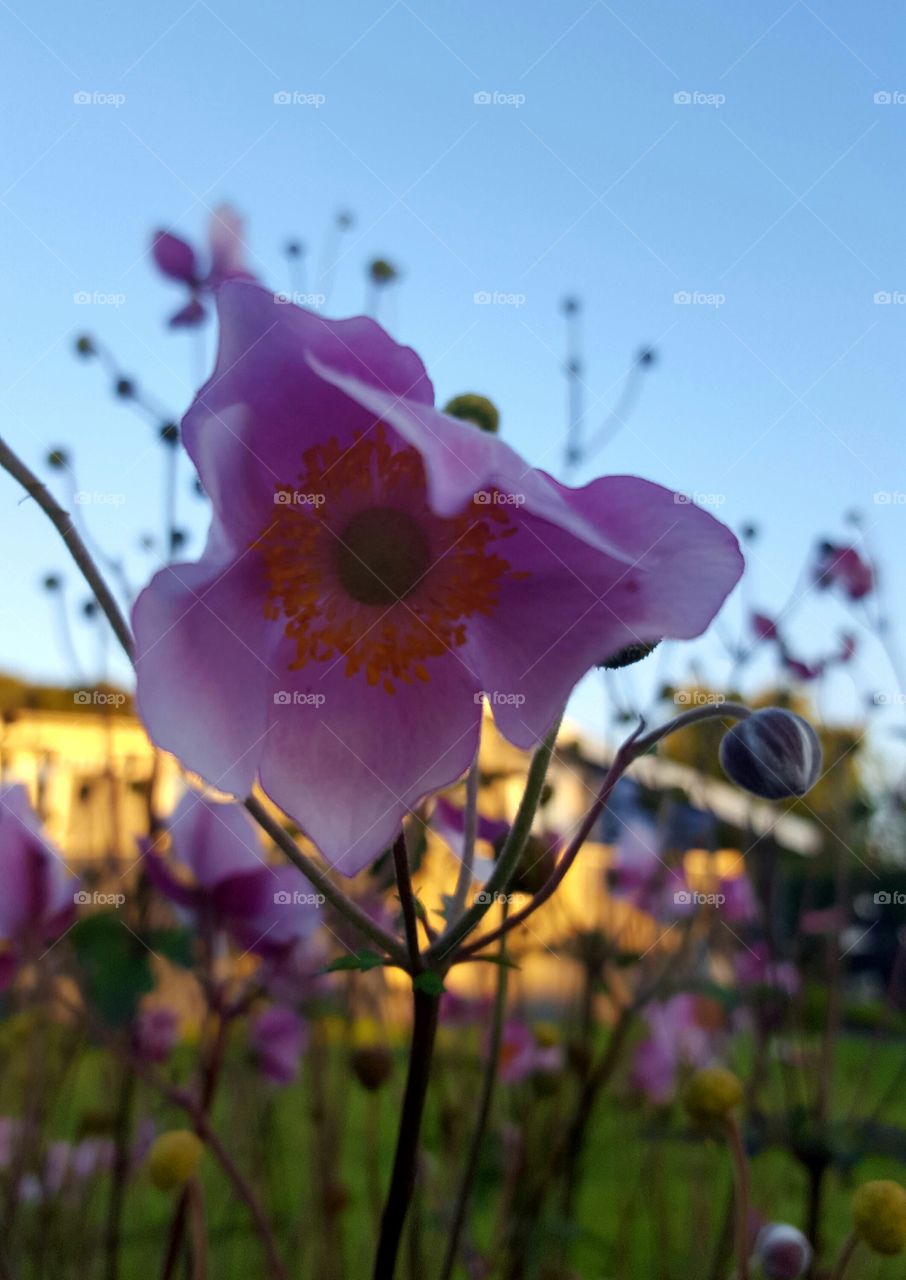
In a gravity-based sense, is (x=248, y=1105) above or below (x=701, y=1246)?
above

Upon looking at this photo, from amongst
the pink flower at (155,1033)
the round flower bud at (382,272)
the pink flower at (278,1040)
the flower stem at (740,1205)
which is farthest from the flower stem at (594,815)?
the pink flower at (278,1040)

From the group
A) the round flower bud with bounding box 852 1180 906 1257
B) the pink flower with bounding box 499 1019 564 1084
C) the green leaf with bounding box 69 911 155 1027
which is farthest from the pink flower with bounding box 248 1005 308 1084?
the round flower bud with bounding box 852 1180 906 1257

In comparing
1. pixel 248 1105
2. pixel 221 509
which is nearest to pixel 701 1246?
pixel 248 1105

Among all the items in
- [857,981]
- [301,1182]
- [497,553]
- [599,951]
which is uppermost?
[497,553]

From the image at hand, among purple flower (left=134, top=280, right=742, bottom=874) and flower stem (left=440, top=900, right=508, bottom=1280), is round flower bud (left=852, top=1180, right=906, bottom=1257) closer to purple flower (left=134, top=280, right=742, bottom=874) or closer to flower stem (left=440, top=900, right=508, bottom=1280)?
flower stem (left=440, top=900, right=508, bottom=1280)

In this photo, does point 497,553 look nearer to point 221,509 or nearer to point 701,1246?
point 221,509

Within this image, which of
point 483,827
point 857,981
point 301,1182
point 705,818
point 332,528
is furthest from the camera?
point 857,981
